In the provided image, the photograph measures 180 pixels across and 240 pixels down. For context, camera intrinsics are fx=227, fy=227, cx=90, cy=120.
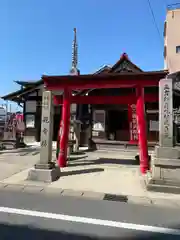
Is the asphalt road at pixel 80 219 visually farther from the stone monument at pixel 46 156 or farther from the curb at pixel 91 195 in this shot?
the stone monument at pixel 46 156

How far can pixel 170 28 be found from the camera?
31.9 m

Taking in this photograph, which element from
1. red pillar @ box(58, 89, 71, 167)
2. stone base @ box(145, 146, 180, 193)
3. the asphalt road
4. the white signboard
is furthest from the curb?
the white signboard

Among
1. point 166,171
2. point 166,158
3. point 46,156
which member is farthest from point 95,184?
point 166,158

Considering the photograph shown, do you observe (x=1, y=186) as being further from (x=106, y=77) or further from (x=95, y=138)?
(x=95, y=138)

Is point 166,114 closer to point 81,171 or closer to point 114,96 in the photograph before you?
point 114,96

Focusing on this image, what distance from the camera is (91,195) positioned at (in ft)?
20.8

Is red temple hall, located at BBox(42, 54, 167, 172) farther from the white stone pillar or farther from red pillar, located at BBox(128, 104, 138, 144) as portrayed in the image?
the white stone pillar

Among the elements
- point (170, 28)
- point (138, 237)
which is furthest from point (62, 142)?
point (170, 28)

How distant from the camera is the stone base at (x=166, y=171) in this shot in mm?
6695

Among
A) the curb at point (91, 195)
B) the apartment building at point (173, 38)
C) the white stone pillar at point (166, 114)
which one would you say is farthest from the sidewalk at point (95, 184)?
the apartment building at point (173, 38)

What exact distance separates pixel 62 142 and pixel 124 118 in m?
8.14

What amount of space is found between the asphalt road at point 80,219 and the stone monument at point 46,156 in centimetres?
166

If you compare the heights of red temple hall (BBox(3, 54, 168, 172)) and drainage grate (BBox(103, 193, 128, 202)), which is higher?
red temple hall (BBox(3, 54, 168, 172))

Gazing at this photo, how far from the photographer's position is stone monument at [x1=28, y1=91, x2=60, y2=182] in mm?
7711
